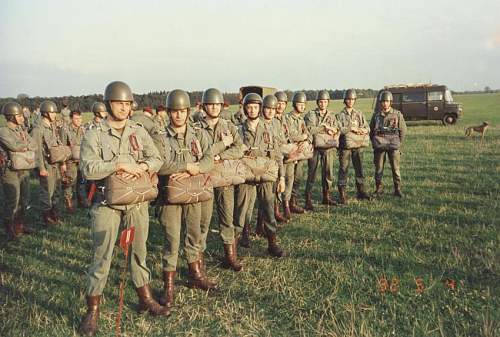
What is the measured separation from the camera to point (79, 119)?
10.5 metres

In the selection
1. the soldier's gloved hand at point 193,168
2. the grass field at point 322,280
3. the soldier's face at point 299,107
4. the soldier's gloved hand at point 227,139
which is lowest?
the grass field at point 322,280

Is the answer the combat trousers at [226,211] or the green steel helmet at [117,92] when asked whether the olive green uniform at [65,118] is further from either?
the green steel helmet at [117,92]

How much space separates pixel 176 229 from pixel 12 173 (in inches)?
188

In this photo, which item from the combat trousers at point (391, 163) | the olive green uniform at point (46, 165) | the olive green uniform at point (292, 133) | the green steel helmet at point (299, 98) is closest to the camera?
the olive green uniform at point (292, 133)

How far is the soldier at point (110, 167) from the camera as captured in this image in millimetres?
3893

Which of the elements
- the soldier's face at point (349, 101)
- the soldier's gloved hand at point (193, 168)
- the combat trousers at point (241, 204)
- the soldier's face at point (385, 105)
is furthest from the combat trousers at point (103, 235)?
the soldier's face at point (385, 105)

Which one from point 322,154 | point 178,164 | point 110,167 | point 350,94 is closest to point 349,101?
point 350,94

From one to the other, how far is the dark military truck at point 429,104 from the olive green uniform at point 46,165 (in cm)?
2652

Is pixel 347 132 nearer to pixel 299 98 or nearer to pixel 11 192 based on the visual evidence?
pixel 299 98

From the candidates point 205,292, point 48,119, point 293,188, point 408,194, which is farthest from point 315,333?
point 48,119

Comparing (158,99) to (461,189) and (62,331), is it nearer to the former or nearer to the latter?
(461,189)

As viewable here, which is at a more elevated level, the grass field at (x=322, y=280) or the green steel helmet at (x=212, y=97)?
the green steel helmet at (x=212, y=97)

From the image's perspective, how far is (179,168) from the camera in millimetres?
4488

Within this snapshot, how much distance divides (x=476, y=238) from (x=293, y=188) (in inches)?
148
